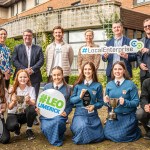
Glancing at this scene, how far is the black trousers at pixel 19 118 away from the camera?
5.12 meters

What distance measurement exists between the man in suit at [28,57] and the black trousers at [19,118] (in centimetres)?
117

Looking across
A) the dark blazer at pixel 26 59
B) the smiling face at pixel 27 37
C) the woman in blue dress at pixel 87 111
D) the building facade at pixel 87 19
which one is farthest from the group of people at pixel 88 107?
the building facade at pixel 87 19

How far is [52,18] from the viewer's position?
17703 millimetres

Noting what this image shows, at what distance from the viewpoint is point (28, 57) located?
631cm

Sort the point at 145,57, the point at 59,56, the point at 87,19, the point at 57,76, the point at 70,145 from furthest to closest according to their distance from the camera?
the point at 87,19, the point at 59,56, the point at 145,57, the point at 57,76, the point at 70,145

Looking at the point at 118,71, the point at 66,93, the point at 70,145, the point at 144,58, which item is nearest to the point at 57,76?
the point at 66,93

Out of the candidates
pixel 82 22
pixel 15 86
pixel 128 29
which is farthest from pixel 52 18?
pixel 15 86

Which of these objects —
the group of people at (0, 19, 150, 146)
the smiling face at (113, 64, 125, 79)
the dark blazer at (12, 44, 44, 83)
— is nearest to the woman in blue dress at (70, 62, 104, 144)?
the group of people at (0, 19, 150, 146)

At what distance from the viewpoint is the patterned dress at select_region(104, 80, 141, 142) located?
16.4ft

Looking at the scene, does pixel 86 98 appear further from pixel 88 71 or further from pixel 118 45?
pixel 118 45

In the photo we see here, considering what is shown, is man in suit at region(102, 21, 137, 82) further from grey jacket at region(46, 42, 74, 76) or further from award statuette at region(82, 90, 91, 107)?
award statuette at region(82, 90, 91, 107)

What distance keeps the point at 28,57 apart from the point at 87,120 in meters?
2.04

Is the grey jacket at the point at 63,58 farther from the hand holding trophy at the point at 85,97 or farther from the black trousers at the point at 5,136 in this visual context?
the black trousers at the point at 5,136

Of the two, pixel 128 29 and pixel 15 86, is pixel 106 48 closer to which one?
pixel 15 86
